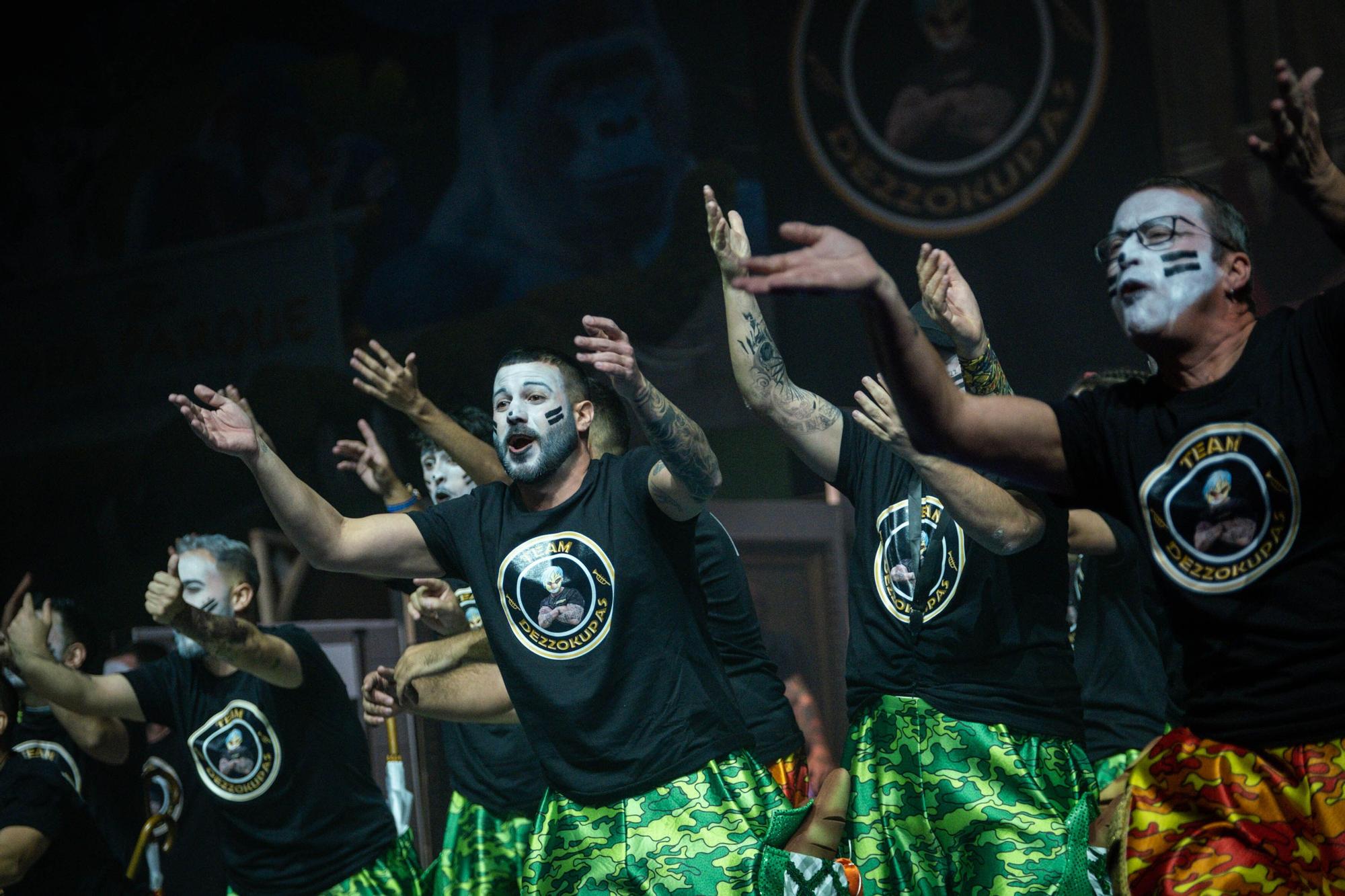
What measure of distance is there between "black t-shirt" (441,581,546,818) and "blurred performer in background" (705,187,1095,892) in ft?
4.43

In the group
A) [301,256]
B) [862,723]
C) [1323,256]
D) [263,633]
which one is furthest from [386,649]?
A: [1323,256]

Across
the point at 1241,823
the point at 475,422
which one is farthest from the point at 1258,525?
the point at 475,422

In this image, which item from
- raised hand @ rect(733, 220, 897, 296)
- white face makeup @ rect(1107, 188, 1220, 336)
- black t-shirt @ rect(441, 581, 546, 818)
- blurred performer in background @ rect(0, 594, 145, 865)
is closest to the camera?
raised hand @ rect(733, 220, 897, 296)

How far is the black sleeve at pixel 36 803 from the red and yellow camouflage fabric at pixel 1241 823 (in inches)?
157

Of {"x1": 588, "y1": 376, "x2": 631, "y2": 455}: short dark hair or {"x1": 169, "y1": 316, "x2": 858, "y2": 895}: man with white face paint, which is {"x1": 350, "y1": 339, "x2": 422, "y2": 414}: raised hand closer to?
{"x1": 588, "y1": 376, "x2": 631, "y2": 455}: short dark hair

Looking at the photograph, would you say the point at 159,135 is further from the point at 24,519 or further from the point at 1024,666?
the point at 1024,666

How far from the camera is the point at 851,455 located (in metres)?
3.53

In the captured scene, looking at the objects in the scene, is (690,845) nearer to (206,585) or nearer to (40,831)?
(206,585)

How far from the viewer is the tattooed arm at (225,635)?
4070 millimetres

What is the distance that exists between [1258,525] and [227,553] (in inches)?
146

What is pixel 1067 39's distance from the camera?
18.3ft

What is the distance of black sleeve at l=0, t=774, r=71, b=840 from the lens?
4.84m

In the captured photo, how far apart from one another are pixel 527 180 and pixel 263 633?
131 inches

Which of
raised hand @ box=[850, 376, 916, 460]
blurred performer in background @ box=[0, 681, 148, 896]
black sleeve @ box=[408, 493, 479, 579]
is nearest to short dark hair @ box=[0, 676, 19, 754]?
blurred performer in background @ box=[0, 681, 148, 896]
